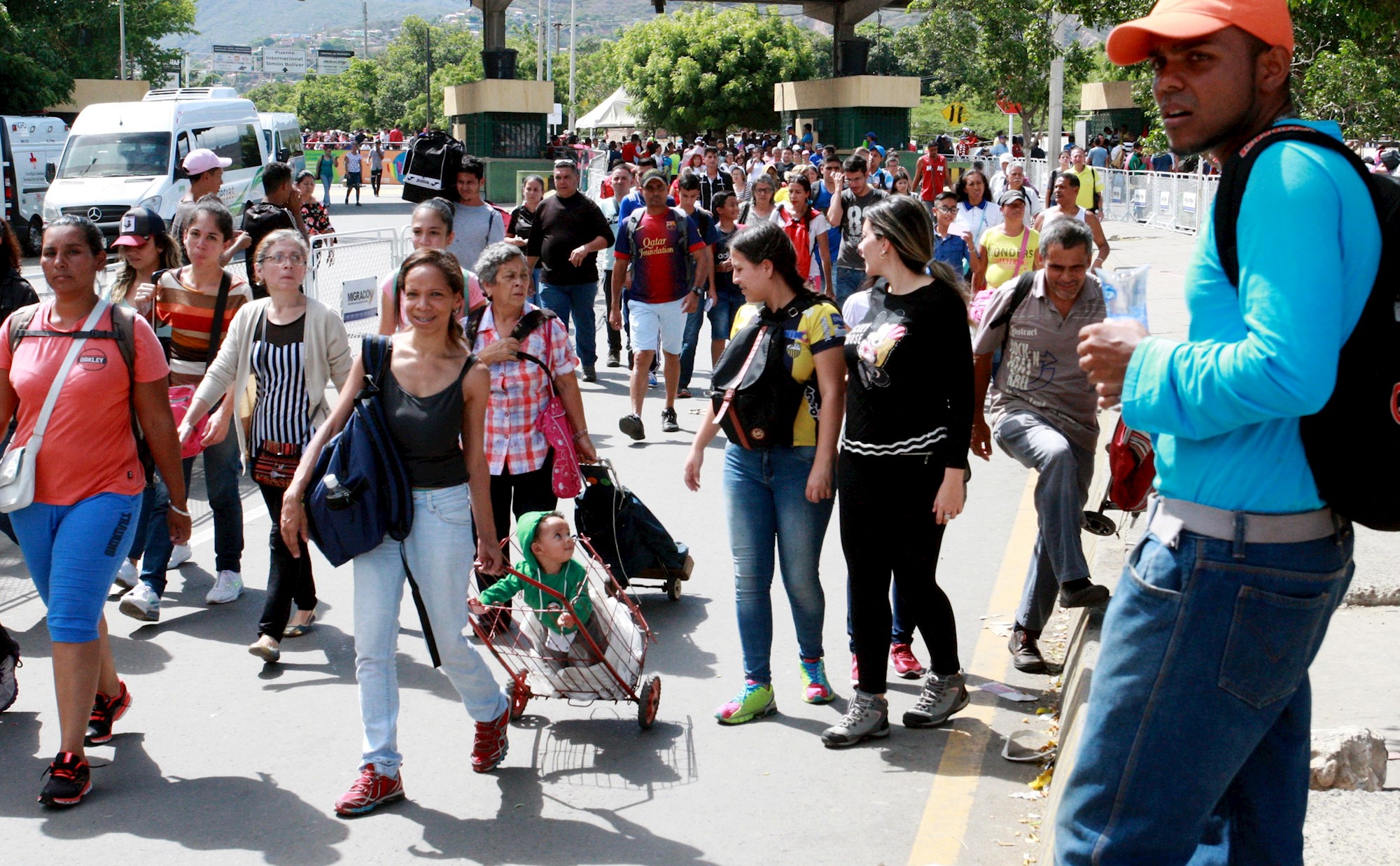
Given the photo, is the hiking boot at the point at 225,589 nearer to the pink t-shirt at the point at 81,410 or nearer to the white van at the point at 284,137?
the pink t-shirt at the point at 81,410

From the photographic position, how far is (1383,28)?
8.04 meters

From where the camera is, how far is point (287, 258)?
5824 millimetres

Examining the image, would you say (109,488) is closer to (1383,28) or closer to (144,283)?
(144,283)

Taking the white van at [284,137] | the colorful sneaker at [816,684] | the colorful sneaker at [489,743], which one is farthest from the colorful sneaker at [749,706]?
the white van at [284,137]

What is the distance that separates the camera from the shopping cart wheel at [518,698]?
17.0 feet

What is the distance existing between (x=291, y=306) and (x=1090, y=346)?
4.33 meters

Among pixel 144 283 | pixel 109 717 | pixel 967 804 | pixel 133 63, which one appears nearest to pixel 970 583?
pixel 967 804

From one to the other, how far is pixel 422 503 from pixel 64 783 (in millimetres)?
1473

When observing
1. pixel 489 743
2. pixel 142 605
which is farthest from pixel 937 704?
pixel 142 605

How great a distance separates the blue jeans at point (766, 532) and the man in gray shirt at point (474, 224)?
511 cm

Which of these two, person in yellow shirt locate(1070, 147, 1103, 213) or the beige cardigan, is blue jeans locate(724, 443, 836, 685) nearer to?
the beige cardigan

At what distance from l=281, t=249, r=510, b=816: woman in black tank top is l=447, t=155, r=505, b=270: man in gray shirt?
5.22 metres

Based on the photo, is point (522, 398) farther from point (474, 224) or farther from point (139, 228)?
point (474, 224)

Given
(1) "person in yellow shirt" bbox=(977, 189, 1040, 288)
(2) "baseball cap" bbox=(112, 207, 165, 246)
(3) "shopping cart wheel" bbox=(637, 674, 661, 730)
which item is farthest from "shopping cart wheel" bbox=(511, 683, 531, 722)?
(1) "person in yellow shirt" bbox=(977, 189, 1040, 288)
